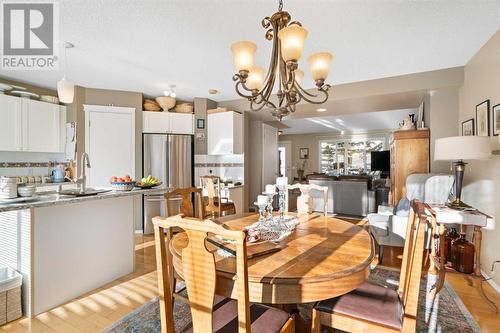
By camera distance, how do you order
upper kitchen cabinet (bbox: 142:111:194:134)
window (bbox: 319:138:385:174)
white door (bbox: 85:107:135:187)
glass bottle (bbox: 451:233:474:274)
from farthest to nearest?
window (bbox: 319:138:385:174) → upper kitchen cabinet (bbox: 142:111:194:134) → white door (bbox: 85:107:135:187) → glass bottle (bbox: 451:233:474:274)

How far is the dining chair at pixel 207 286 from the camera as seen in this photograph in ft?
2.84

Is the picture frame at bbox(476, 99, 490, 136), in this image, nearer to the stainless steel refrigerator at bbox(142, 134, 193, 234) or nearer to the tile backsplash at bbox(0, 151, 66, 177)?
the stainless steel refrigerator at bbox(142, 134, 193, 234)

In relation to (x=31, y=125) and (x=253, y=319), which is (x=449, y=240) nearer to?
(x=253, y=319)

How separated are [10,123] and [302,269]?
180 inches

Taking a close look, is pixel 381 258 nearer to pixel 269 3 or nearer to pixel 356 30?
pixel 356 30

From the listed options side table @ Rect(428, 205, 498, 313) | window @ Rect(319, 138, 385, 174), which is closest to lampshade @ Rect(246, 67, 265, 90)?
side table @ Rect(428, 205, 498, 313)

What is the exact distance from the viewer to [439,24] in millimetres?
2326

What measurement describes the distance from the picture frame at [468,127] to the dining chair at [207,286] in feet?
10.8

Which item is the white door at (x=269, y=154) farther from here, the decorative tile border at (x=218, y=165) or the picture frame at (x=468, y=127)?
the picture frame at (x=468, y=127)

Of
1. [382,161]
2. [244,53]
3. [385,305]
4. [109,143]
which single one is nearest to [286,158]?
[382,161]

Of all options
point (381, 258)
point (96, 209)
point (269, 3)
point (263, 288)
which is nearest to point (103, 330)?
point (96, 209)

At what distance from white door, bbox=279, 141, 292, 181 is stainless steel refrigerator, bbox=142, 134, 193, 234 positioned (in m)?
6.74

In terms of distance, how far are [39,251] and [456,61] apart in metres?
4.85

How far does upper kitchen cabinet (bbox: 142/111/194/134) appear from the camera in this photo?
453 cm
